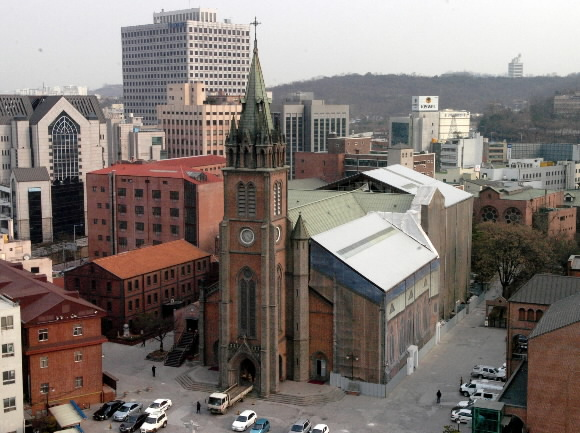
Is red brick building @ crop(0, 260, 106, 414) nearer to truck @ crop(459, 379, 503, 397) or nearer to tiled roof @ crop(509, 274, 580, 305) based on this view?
truck @ crop(459, 379, 503, 397)

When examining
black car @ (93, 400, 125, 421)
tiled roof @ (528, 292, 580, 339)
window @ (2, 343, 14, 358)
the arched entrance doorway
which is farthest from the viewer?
the arched entrance doorway

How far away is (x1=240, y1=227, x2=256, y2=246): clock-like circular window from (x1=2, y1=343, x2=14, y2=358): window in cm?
1727

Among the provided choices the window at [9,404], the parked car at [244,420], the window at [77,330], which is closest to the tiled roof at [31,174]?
the window at [77,330]

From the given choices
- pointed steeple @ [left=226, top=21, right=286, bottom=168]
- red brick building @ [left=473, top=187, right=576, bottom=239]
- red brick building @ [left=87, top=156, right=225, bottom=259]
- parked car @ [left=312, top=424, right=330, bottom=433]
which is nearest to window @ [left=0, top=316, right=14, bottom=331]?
pointed steeple @ [left=226, top=21, right=286, bottom=168]

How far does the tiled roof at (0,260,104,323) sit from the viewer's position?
181ft

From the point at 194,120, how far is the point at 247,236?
373ft

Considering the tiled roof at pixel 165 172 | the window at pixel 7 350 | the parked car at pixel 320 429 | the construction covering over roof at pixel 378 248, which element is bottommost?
the parked car at pixel 320 429

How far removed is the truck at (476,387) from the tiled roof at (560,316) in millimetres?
7476

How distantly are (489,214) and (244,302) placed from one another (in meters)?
64.2

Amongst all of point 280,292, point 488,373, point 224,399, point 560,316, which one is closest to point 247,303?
point 280,292

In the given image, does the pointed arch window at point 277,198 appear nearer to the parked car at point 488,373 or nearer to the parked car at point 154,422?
the parked car at point 154,422

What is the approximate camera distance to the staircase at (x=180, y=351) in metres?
65.5

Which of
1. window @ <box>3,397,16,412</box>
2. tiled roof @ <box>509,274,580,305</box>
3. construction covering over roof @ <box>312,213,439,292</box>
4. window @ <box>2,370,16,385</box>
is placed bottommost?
window @ <box>3,397,16,412</box>

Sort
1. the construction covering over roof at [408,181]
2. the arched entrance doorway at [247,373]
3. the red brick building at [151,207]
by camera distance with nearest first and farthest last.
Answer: the arched entrance doorway at [247,373] < the construction covering over roof at [408,181] < the red brick building at [151,207]
